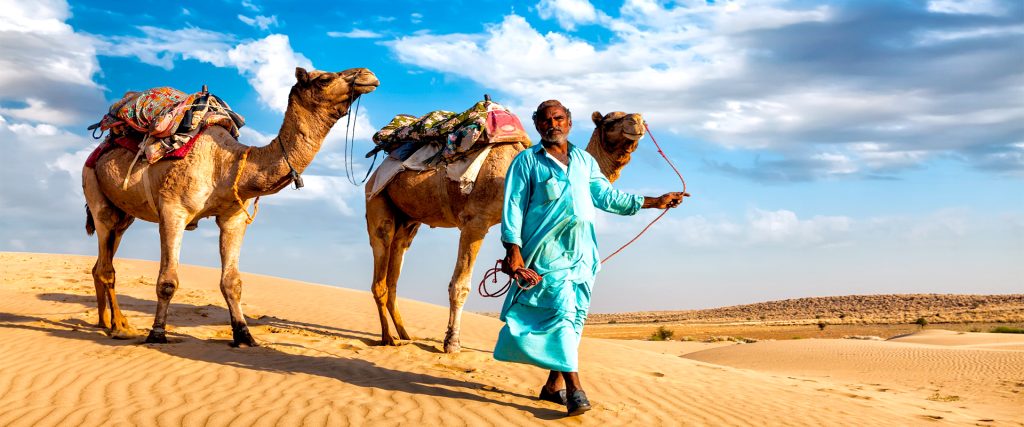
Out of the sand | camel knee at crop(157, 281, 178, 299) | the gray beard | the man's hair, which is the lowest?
the sand

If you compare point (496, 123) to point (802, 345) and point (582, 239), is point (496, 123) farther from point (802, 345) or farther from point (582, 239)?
point (802, 345)

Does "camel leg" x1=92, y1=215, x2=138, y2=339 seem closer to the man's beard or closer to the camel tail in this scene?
the camel tail

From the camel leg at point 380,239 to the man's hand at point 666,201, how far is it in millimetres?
4835

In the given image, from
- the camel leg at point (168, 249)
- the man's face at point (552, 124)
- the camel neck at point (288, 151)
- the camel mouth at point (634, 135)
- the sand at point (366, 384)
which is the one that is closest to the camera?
the man's face at point (552, 124)

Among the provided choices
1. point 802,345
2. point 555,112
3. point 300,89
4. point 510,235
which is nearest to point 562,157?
point 555,112

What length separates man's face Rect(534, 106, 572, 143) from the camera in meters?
6.38

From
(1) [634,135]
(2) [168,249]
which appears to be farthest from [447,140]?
(2) [168,249]

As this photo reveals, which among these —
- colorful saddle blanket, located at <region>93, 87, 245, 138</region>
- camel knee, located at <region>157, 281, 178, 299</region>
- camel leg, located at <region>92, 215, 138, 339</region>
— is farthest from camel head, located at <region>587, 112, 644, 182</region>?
camel leg, located at <region>92, 215, 138, 339</region>

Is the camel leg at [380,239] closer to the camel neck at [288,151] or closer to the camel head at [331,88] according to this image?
the camel neck at [288,151]

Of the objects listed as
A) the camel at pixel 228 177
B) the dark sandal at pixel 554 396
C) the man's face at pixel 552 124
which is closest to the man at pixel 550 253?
the man's face at pixel 552 124

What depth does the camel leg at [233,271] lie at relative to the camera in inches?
380

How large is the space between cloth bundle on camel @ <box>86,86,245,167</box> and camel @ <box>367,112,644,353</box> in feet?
7.28

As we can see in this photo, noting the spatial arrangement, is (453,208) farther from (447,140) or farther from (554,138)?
(554,138)

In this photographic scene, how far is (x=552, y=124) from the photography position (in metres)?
6.38
